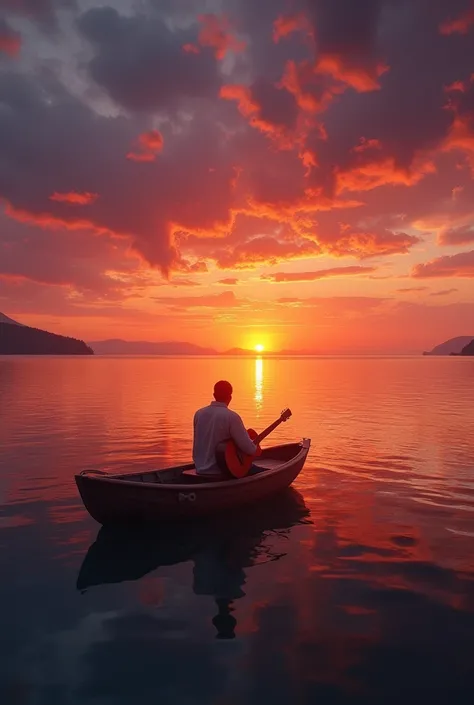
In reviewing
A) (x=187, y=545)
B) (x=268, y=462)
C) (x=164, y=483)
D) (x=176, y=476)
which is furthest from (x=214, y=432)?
(x=268, y=462)

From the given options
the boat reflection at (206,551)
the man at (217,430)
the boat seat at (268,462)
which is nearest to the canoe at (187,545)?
the boat reflection at (206,551)

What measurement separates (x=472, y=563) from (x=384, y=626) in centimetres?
327

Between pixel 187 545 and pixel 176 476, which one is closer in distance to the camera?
pixel 187 545

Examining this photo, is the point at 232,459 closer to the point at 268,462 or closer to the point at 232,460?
the point at 232,460

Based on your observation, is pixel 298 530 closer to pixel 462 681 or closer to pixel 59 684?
pixel 462 681

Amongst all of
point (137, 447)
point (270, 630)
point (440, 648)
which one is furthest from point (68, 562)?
point (137, 447)

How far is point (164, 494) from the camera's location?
1089 centimetres

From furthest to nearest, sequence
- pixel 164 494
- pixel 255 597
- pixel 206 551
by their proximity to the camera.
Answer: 1. pixel 164 494
2. pixel 206 551
3. pixel 255 597

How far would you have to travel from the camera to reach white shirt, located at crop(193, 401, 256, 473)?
Result: 38.6ft

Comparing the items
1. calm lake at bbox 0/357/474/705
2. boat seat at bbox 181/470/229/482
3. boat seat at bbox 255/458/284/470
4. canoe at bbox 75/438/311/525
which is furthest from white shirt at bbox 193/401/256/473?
boat seat at bbox 255/458/284/470

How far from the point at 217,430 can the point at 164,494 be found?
1885 millimetres

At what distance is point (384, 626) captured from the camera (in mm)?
7293

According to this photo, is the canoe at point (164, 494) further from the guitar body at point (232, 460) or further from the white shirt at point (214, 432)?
the white shirt at point (214, 432)

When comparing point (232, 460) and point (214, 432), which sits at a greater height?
point (214, 432)
